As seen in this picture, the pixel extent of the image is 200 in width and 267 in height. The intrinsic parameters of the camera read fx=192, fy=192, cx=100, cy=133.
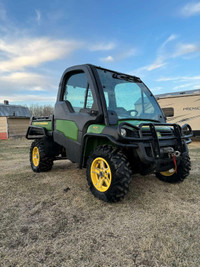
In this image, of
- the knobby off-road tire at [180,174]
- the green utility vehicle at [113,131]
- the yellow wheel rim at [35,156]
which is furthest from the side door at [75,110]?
the knobby off-road tire at [180,174]

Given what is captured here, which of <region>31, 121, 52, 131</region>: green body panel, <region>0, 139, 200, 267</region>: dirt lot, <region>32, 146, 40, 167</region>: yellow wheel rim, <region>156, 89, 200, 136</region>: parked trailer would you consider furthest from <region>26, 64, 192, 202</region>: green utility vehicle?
<region>156, 89, 200, 136</region>: parked trailer

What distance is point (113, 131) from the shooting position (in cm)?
269

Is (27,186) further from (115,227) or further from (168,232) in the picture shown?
(168,232)

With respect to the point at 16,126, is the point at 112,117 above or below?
above

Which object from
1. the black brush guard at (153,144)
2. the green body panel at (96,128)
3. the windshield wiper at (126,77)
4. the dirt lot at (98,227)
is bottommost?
the dirt lot at (98,227)

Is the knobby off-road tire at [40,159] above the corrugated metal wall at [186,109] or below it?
below

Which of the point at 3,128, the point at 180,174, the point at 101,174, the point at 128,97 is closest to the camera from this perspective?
the point at 101,174

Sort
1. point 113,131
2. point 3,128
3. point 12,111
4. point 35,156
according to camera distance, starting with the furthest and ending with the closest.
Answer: point 12,111 < point 3,128 < point 35,156 < point 113,131

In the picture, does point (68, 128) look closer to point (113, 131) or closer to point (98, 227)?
point (113, 131)

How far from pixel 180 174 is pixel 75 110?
7.33 ft

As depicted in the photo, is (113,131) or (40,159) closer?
(113,131)

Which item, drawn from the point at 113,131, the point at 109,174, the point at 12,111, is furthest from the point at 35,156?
the point at 12,111

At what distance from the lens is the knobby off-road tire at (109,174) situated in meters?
2.57

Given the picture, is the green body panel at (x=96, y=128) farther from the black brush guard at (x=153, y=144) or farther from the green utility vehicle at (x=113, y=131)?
the black brush guard at (x=153, y=144)
